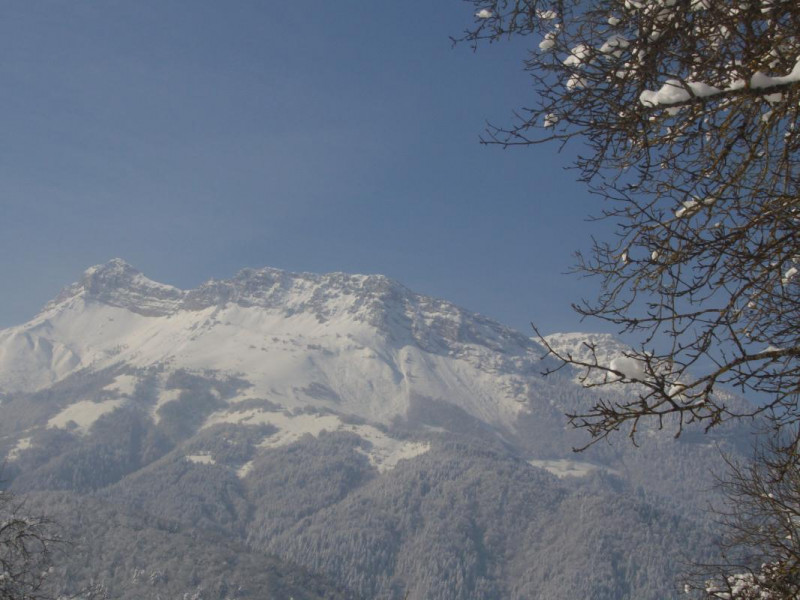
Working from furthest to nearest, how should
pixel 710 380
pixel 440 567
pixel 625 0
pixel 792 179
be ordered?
1. pixel 440 567
2. pixel 625 0
3. pixel 792 179
4. pixel 710 380

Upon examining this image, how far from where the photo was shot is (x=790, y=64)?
302 cm

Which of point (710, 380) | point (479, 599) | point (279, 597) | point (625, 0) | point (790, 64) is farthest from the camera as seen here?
point (479, 599)

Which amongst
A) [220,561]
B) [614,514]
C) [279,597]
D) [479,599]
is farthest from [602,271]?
[614,514]

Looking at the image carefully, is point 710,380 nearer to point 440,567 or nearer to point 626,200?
point 626,200

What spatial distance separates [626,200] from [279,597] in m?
126

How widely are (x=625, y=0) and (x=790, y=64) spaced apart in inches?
55.7

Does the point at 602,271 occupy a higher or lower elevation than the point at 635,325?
higher

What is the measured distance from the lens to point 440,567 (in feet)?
Answer: 600

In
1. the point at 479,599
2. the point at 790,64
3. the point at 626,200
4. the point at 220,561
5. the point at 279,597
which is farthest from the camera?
the point at 479,599

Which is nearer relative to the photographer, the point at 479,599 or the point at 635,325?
the point at 635,325

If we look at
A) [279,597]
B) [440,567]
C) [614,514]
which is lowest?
[279,597]

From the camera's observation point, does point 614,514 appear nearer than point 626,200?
No

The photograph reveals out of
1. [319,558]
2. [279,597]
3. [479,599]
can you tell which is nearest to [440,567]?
[479,599]

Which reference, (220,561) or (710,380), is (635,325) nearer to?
(710,380)
